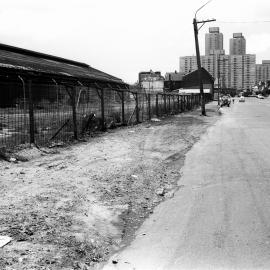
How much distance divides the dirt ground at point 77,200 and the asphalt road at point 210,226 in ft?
0.92

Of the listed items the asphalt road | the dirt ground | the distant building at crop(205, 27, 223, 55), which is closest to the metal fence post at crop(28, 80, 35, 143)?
the dirt ground

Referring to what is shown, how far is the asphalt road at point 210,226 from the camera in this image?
4965 millimetres

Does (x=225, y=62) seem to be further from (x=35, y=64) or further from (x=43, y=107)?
(x=43, y=107)

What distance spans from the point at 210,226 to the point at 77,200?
2.15 metres

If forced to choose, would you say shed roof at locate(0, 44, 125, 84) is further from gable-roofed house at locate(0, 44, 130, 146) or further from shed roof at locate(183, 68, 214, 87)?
shed roof at locate(183, 68, 214, 87)

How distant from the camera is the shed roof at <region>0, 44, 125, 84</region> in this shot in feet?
110

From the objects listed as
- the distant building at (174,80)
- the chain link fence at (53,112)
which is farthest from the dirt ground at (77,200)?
the distant building at (174,80)

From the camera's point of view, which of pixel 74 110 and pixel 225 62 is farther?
pixel 225 62

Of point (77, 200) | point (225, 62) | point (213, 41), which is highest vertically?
point (213, 41)

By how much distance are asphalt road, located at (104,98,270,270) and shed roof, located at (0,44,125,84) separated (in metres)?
24.3

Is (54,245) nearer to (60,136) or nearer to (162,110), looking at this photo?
(60,136)

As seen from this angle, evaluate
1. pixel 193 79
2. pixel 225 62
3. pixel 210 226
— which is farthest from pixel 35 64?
pixel 193 79

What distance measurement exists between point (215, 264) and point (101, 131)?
1400 centimetres

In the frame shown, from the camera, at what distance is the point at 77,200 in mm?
7195
